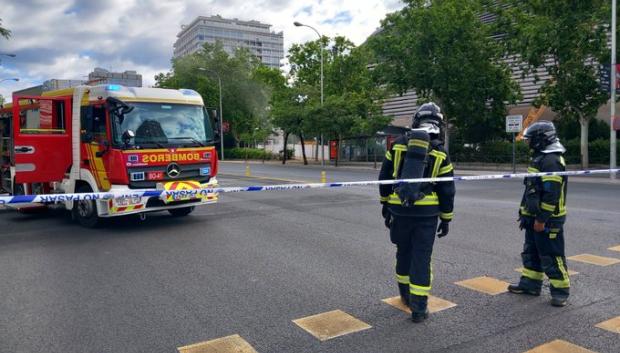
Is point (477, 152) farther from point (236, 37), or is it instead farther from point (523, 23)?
point (236, 37)

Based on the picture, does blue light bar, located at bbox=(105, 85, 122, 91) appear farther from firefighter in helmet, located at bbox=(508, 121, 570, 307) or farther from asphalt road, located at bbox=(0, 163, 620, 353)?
firefighter in helmet, located at bbox=(508, 121, 570, 307)

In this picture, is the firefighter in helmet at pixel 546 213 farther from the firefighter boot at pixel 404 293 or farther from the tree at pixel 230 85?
the tree at pixel 230 85

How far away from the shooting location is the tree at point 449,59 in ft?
88.0

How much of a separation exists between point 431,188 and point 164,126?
6375 millimetres

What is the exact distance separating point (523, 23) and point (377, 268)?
2137 cm

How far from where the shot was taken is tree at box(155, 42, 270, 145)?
2500 inches

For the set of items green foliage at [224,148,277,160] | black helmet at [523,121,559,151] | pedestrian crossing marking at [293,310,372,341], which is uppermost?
black helmet at [523,121,559,151]

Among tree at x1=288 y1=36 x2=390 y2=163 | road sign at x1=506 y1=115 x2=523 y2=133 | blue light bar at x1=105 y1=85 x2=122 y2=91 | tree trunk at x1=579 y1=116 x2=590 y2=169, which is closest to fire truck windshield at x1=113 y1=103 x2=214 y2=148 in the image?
blue light bar at x1=105 y1=85 x2=122 y2=91

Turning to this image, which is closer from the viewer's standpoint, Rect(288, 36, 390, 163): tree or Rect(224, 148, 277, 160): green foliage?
Rect(288, 36, 390, 163): tree

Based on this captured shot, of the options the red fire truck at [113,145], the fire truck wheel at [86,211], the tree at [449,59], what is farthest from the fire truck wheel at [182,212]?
the tree at [449,59]

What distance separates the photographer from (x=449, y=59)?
2669 centimetres

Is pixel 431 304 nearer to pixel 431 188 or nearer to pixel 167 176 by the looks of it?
pixel 431 188

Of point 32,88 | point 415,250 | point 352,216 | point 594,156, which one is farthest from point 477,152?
point 415,250

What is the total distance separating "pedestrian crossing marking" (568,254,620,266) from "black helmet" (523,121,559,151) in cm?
227
